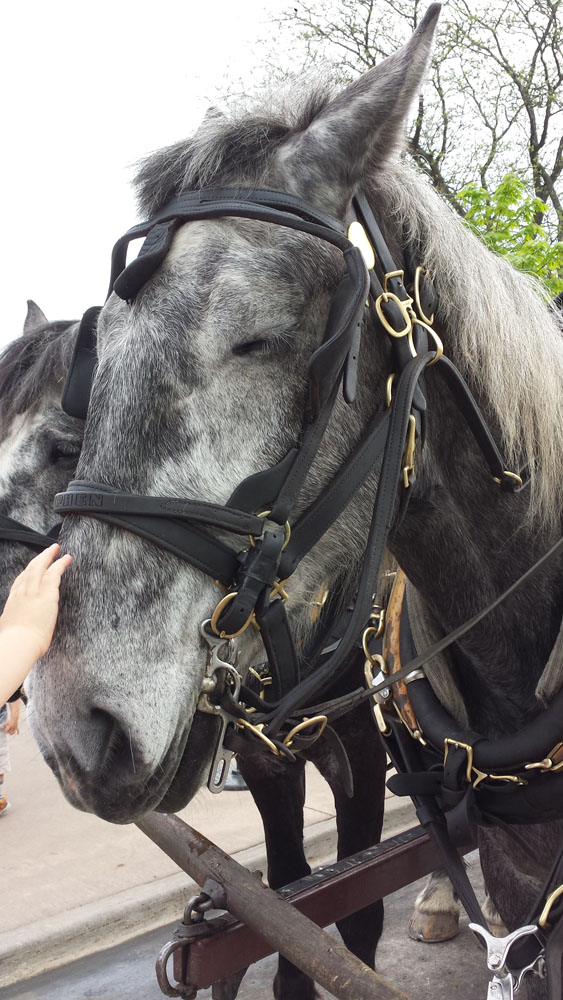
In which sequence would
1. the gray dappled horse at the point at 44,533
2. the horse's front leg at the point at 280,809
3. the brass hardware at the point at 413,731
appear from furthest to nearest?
the horse's front leg at the point at 280,809 < the gray dappled horse at the point at 44,533 < the brass hardware at the point at 413,731

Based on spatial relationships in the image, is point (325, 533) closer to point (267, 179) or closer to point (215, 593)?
point (215, 593)

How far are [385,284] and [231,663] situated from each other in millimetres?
697

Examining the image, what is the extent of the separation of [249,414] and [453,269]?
0.51 meters

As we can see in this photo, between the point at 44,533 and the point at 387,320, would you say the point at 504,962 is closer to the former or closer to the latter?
the point at 387,320

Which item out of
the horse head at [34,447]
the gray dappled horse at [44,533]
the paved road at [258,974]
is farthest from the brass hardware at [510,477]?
the paved road at [258,974]

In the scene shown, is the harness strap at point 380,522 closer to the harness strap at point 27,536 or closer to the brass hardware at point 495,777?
the brass hardware at point 495,777

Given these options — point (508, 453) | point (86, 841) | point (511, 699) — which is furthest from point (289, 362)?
point (86, 841)

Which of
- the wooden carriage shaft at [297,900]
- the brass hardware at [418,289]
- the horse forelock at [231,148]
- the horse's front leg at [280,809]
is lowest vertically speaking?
the horse's front leg at [280,809]

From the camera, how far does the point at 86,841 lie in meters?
4.17

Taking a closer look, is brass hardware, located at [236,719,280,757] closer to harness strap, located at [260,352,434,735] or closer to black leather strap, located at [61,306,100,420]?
harness strap, located at [260,352,434,735]

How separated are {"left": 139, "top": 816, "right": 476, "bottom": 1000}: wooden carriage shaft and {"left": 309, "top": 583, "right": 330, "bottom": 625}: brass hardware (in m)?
0.65

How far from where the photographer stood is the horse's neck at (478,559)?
154 centimetres

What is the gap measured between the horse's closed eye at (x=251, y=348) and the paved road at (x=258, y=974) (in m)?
2.49

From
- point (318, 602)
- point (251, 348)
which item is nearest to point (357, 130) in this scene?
point (251, 348)
